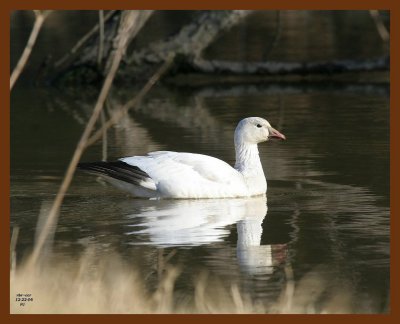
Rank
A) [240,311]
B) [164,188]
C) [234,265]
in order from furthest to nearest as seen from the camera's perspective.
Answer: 1. [164,188]
2. [234,265]
3. [240,311]

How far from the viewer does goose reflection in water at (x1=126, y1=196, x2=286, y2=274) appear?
9.91 meters

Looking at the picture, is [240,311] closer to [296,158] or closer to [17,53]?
[296,158]

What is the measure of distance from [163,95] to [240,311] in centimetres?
1500

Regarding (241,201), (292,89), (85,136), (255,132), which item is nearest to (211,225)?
(241,201)

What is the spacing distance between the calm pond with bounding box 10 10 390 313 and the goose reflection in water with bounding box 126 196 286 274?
0.01 meters

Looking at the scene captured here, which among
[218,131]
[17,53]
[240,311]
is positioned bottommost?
[240,311]

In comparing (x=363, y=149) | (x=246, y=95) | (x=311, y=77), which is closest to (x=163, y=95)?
(x=246, y=95)

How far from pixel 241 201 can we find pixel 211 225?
145cm

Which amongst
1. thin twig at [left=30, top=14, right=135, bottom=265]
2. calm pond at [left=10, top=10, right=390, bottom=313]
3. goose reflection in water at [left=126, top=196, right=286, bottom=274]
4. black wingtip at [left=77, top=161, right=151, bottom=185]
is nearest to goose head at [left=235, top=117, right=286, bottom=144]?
calm pond at [left=10, top=10, right=390, bottom=313]

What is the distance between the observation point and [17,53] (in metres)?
25.9

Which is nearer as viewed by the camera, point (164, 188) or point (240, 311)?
point (240, 311)

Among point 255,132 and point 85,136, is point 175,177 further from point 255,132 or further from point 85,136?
point 85,136

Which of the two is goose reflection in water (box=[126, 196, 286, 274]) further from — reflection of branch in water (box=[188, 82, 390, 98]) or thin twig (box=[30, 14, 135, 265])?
reflection of branch in water (box=[188, 82, 390, 98])

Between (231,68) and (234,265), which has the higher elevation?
(231,68)
